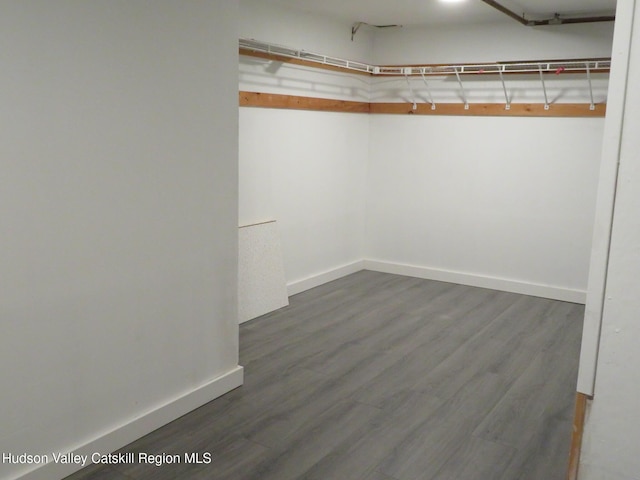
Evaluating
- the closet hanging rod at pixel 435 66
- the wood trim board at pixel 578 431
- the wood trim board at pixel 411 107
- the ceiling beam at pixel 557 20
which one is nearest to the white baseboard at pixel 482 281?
the wood trim board at pixel 411 107

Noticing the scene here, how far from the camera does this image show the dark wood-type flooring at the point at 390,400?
2.58 metres

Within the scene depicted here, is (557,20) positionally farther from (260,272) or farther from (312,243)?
(260,272)

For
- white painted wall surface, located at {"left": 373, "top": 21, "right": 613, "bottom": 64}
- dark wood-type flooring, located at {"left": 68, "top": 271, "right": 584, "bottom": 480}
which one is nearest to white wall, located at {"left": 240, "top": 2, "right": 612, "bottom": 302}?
white painted wall surface, located at {"left": 373, "top": 21, "right": 613, "bottom": 64}

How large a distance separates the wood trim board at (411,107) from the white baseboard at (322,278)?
Answer: 5.15ft

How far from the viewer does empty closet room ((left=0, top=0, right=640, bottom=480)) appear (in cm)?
213

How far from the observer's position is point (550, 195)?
16.9 ft

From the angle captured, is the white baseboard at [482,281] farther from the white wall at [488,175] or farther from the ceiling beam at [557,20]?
the ceiling beam at [557,20]

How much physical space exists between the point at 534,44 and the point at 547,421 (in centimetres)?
349

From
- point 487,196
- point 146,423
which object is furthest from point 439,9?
point 146,423

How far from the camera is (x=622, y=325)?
851mm

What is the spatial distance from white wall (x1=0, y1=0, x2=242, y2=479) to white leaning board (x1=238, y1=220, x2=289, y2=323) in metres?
1.20

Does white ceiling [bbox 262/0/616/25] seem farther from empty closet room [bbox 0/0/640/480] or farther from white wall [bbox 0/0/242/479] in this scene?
white wall [bbox 0/0/242/479]

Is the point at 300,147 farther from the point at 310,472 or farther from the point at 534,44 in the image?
the point at 310,472

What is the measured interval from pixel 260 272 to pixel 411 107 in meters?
2.45
